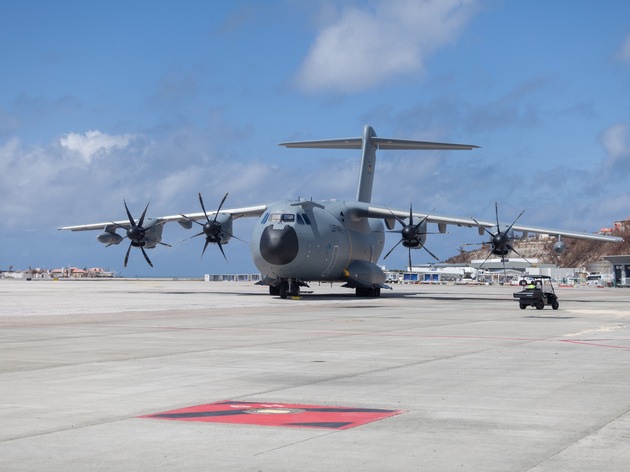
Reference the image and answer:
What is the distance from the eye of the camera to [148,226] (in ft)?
177

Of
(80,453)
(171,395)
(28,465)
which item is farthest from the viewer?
(171,395)

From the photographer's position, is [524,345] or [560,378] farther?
[524,345]

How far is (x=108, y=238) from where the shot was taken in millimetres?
56562

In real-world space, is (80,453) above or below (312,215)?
below

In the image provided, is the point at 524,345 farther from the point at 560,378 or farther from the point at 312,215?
the point at 312,215

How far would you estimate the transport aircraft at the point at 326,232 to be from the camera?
46.1 metres

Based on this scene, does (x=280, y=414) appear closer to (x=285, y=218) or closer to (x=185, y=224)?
(x=285, y=218)

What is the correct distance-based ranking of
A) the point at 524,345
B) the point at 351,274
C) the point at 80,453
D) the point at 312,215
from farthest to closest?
the point at 351,274 < the point at 312,215 < the point at 524,345 < the point at 80,453

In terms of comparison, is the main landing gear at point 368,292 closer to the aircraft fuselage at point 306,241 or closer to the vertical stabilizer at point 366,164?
the aircraft fuselage at point 306,241

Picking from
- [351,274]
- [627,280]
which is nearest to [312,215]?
[351,274]

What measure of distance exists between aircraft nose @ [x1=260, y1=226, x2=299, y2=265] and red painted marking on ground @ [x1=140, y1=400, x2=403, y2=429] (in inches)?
1340

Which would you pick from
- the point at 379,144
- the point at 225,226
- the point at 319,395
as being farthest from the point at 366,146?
the point at 319,395

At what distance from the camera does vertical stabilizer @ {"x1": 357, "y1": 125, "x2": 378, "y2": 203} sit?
5734 centimetres

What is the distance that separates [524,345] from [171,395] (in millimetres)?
10319
